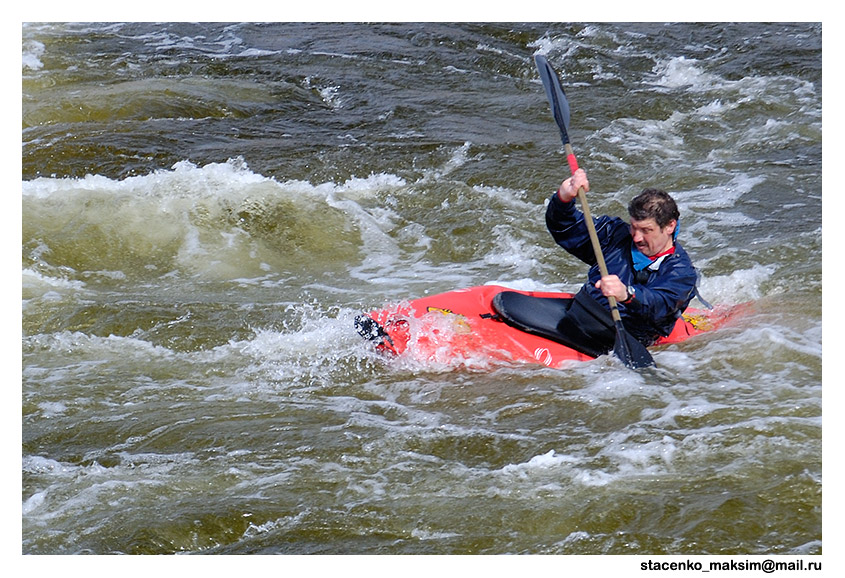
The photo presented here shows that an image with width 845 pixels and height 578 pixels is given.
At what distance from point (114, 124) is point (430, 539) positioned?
6543 mm

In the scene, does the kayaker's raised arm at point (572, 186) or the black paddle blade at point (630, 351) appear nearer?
the kayaker's raised arm at point (572, 186)

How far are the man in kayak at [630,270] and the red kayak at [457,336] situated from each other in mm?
132

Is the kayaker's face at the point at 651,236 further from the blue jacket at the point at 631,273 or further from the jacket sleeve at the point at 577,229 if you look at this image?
the jacket sleeve at the point at 577,229

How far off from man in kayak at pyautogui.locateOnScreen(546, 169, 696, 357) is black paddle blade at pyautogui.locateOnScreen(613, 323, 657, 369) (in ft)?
0.35

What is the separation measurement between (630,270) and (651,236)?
23 centimetres

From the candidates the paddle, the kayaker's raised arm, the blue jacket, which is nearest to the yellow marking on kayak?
the blue jacket

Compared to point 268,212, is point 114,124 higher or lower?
higher

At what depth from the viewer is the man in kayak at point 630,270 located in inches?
176

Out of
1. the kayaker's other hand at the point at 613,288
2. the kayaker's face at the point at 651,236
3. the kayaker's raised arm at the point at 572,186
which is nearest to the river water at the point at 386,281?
the kayaker's other hand at the point at 613,288

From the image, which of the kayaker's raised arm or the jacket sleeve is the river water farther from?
the kayaker's raised arm

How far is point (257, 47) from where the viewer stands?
36.9ft

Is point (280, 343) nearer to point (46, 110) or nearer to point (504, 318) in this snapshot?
point (504, 318)

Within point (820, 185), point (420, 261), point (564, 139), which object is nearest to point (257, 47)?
point (420, 261)

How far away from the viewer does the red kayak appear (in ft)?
15.9
